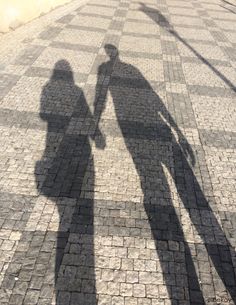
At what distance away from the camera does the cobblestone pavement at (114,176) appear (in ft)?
14.7

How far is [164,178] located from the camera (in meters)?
6.32

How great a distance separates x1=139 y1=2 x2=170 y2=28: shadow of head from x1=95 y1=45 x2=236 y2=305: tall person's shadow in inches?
305

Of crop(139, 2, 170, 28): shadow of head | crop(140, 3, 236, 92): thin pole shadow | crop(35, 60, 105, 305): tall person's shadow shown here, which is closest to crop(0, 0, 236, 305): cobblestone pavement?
crop(35, 60, 105, 305): tall person's shadow

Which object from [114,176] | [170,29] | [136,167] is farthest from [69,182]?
[170,29]

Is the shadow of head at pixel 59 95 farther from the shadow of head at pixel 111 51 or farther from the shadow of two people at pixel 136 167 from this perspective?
the shadow of head at pixel 111 51

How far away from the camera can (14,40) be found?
1252cm

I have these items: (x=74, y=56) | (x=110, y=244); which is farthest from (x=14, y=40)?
(x=110, y=244)

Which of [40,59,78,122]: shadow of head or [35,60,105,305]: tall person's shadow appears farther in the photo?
[40,59,78,122]: shadow of head

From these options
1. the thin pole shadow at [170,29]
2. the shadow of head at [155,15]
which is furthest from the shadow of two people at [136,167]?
the shadow of head at [155,15]

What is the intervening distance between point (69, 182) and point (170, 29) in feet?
40.6

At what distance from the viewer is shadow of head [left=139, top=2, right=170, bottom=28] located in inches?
658

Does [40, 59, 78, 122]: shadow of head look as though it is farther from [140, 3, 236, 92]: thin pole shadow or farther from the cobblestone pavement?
[140, 3, 236, 92]: thin pole shadow

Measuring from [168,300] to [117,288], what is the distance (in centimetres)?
69

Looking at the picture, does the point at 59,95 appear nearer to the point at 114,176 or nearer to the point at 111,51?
the point at 114,176
